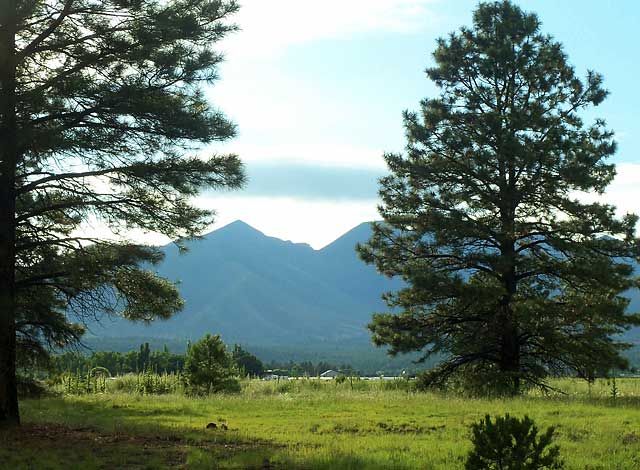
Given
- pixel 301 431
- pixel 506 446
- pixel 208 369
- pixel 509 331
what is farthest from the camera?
pixel 208 369

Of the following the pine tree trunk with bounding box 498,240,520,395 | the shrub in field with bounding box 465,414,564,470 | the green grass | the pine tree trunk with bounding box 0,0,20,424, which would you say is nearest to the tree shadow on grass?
the green grass

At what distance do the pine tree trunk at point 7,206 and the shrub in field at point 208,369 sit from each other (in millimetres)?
10618

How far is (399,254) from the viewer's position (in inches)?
1000

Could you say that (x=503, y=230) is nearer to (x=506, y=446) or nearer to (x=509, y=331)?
(x=509, y=331)

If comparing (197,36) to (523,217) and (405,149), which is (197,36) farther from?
(523,217)

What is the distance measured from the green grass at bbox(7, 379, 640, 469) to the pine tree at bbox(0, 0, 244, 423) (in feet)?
8.41

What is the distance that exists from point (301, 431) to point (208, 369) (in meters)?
11.6

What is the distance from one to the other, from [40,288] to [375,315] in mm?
11513

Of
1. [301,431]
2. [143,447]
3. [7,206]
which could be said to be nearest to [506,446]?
[143,447]

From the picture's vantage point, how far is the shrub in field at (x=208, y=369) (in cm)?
2484

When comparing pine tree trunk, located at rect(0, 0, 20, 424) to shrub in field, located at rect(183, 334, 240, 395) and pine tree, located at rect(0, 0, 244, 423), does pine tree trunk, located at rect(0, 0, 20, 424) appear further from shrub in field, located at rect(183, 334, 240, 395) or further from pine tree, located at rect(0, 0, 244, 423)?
shrub in field, located at rect(183, 334, 240, 395)

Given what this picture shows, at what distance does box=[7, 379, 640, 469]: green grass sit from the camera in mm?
10422

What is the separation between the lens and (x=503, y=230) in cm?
2394

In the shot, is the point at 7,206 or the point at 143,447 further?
the point at 7,206
